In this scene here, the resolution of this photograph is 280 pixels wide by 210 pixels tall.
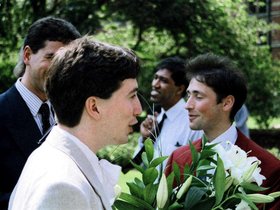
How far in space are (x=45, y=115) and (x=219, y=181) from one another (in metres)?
1.38

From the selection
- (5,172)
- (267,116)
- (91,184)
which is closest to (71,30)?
(5,172)

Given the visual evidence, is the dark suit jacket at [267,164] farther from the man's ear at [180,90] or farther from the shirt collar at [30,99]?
the man's ear at [180,90]

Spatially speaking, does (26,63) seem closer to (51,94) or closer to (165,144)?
(51,94)

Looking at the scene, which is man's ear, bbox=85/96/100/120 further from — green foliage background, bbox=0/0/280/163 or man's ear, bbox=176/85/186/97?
green foliage background, bbox=0/0/280/163

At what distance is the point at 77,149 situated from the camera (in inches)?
80.3

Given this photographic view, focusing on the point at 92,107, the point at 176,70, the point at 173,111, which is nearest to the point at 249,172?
the point at 92,107

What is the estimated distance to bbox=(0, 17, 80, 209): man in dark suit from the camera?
313 centimetres

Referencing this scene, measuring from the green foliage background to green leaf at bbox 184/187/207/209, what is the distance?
8254 mm

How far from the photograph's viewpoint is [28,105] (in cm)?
341

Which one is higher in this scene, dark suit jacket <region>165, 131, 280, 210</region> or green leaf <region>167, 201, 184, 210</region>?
green leaf <region>167, 201, 184, 210</region>

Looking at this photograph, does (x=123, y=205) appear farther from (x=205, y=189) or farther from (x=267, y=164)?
(x=267, y=164)

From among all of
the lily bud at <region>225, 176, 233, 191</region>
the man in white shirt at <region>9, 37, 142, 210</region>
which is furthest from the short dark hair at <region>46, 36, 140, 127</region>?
the lily bud at <region>225, 176, 233, 191</region>

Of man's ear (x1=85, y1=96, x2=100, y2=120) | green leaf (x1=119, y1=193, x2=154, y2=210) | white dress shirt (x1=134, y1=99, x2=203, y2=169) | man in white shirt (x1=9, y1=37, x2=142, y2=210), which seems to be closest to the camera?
man in white shirt (x1=9, y1=37, x2=142, y2=210)

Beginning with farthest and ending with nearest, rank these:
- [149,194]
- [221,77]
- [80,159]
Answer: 1. [221,77]
2. [149,194]
3. [80,159]
